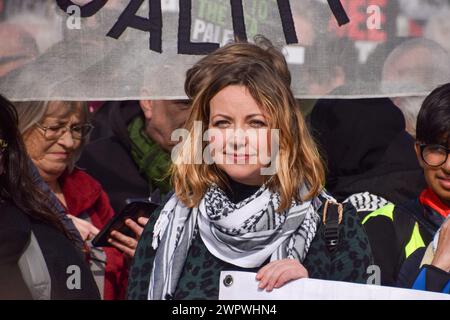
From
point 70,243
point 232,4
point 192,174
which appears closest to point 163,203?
point 192,174

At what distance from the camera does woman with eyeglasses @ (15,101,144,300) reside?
4109 mm

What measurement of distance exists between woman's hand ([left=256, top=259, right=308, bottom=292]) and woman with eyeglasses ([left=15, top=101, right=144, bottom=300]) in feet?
2.94

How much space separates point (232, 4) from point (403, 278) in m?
1.19

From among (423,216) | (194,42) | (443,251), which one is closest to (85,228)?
(194,42)

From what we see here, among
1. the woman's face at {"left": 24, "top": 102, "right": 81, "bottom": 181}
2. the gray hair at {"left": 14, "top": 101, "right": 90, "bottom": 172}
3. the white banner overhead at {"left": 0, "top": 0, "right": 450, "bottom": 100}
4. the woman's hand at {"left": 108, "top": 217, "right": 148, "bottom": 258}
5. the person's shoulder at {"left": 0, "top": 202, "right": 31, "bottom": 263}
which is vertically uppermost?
the white banner overhead at {"left": 0, "top": 0, "right": 450, "bottom": 100}

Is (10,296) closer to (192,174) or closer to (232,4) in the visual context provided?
(192,174)

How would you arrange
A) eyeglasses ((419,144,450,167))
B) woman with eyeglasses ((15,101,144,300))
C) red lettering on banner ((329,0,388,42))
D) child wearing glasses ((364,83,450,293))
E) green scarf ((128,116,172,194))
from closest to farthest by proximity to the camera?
child wearing glasses ((364,83,450,293)) → eyeglasses ((419,144,450,167)) → red lettering on banner ((329,0,388,42)) → woman with eyeglasses ((15,101,144,300)) → green scarf ((128,116,172,194))

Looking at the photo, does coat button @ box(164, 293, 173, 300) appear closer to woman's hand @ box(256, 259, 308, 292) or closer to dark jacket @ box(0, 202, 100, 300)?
woman's hand @ box(256, 259, 308, 292)

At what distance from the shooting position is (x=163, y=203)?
3535 millimetres

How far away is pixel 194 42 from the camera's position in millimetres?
3928

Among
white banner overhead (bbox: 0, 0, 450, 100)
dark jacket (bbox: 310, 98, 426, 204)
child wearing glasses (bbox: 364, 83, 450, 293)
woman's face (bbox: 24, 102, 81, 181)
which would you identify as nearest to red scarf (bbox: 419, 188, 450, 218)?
child wearing glasses (bbox: 364, 83, 450, 293)

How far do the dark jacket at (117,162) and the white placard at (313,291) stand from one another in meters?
1.43

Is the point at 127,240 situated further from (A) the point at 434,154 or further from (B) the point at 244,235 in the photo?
(A) the point at 434,154

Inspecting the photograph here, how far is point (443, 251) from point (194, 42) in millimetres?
1202
